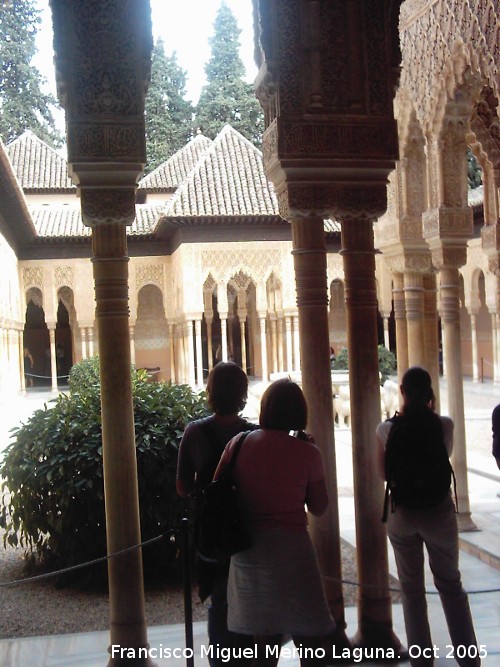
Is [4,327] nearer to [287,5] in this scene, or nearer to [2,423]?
[2,423]

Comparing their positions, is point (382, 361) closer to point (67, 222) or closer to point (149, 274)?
point (149, 274)

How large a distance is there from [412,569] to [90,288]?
87.8 feet

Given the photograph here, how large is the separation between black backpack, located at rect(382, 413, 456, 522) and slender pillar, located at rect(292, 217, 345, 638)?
0.73m

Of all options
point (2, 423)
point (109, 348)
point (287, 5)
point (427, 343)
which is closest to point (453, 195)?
point (427, 343)

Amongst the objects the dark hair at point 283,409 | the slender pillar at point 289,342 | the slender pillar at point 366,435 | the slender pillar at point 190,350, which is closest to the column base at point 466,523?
the slender pillar at point 366,435

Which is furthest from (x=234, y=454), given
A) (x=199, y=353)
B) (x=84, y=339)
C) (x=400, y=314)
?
(x=84, y=339)

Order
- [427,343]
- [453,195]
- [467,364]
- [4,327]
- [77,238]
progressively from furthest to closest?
[467,364] < [77,238] < [4,327] < [427,343] < [453,195]

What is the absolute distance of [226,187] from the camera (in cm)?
2777

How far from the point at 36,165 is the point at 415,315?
29547 millimetres

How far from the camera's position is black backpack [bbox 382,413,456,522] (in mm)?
3381

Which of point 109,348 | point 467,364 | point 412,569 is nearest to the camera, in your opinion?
point 412,569

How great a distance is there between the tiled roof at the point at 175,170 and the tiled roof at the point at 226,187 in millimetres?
4551

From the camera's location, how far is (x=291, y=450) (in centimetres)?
280

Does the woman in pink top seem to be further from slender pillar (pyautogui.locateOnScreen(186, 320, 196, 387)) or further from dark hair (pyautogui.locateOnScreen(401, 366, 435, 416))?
slender pillar (pyautogui.locateOnScreen(186, 320, 196, 387))
